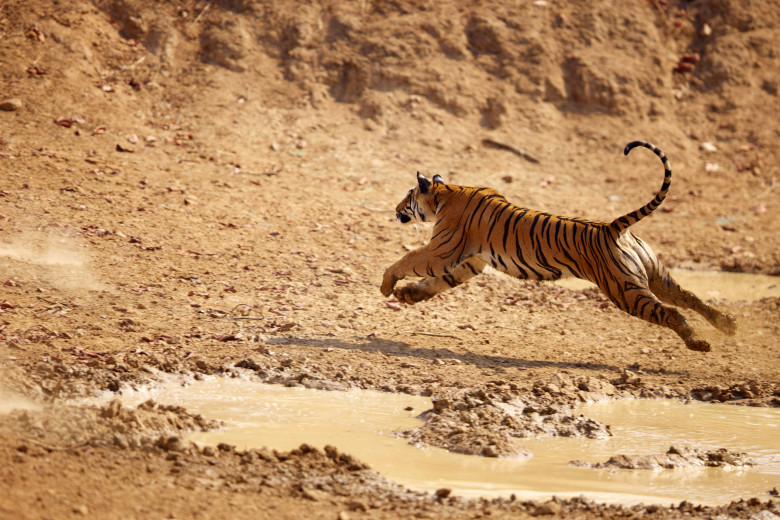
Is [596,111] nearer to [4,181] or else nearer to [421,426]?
[4,181]

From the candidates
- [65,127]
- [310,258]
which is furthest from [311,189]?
[65,127]

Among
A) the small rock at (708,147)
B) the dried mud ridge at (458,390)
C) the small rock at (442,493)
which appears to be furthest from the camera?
the small rock at (708,147)

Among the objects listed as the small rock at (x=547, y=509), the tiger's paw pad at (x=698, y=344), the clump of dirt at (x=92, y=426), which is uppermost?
the tiger's paw pad at (x=698, y=344)

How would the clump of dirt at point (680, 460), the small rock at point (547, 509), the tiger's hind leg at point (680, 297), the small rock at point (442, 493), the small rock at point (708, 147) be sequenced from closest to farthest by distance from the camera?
the small rock at point (547, 509)
the small rock at point (442, 493)
the clump of dirt at point (680, 460)
the tiger's hind leg at point (680, 297)
the small rock at point (708, 147)

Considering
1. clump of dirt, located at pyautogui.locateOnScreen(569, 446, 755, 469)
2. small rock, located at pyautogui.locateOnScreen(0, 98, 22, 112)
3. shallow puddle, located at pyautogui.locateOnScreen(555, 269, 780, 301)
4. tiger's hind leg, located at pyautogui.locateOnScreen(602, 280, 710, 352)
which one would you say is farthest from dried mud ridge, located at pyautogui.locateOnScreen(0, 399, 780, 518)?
small rock, located at pyautogui.locateOnScreen(0, 98, 22, 112)

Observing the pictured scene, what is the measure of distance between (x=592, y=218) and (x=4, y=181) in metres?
7.09

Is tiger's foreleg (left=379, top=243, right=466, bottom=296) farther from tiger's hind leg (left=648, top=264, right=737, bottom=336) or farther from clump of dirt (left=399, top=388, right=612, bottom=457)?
clump of dirt (left=399, top=388, right=612, bottom=457)

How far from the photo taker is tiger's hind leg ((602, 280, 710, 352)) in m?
7.16

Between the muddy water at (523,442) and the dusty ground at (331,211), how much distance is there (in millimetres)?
186

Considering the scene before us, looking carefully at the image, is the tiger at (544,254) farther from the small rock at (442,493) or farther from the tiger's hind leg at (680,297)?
the small rock at (442,493)

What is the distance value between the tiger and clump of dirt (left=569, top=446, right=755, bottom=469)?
1828 millimetres

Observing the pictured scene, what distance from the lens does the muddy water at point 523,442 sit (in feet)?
16.0

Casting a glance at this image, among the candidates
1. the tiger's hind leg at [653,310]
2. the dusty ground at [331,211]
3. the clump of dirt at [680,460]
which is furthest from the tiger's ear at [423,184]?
the clump of dirt at [680,460]

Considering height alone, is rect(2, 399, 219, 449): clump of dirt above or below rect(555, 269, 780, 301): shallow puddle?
below
